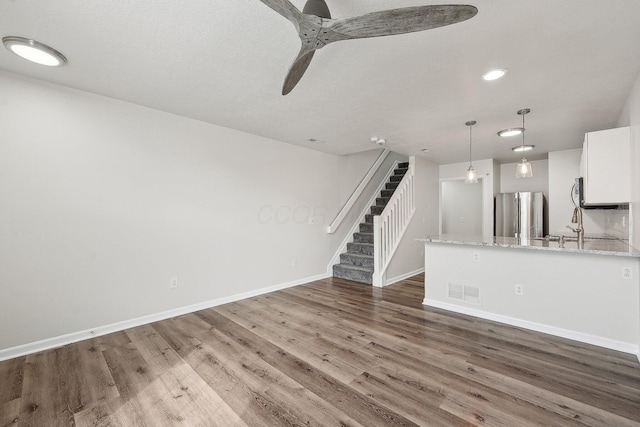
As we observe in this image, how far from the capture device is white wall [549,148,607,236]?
4770 mm

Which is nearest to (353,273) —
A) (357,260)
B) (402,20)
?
(357,260)

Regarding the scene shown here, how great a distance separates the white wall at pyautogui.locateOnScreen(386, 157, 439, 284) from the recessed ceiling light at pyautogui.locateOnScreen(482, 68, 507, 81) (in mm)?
3183

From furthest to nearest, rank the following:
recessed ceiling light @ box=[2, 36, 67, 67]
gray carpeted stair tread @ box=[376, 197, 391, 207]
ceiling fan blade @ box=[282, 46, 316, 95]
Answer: gray carpeted stair tread @ box=[376, 197, 391, 207], recessed ceiling light @ box=[2, 36, 67, 67], ceiling fan blade @ box=[282, 46, 316, 95]

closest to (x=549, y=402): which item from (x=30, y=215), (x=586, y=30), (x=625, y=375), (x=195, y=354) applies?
(x=625, y=375)

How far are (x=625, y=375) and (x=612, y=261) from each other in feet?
3.29

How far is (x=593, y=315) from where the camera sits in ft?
8.75

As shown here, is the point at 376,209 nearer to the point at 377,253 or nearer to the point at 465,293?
the point at 377,253

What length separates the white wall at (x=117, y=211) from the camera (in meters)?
2.43

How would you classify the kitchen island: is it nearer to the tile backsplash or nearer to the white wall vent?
the white wall vent

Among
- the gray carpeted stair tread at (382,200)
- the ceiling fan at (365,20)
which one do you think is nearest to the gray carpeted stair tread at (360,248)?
the gray carpeted stair tread at (382,200)

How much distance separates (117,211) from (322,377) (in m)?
2.66

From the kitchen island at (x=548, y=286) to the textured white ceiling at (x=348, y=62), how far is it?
1.54m

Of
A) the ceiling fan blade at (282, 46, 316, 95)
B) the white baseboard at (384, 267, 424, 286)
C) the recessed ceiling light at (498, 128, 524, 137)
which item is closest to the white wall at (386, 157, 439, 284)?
the white baseboard at (384, 267, 424, 286)

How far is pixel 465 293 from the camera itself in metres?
3.47
